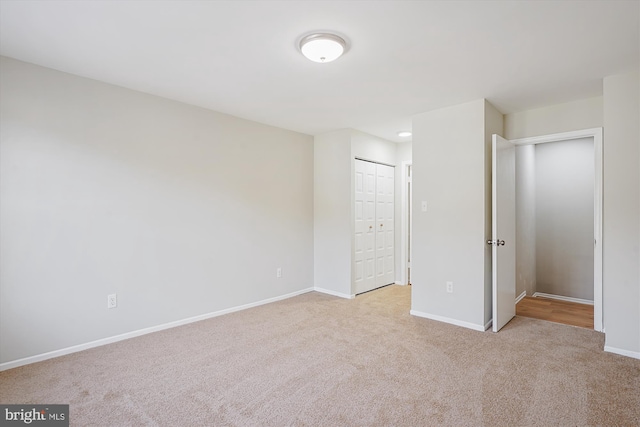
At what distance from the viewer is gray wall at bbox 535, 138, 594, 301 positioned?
4.59 m

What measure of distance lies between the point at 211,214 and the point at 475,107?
10.1 ft

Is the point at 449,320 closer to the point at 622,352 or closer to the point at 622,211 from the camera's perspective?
the point at 622,352

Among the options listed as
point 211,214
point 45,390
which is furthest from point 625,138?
point 45,390

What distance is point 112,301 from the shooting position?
2922 millimetres

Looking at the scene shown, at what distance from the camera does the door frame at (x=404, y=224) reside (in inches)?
207

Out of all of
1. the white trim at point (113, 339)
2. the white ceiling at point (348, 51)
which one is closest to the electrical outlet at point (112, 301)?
the white trim at point (113, 339)

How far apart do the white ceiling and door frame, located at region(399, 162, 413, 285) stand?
6.42 feet

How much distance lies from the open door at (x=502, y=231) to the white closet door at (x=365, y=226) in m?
1.79

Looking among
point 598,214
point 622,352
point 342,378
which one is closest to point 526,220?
point 598,214

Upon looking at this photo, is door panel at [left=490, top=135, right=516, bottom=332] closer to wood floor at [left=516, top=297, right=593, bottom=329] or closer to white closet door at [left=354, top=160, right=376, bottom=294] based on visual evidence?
wood floor at [left=516, top=297, right=593, bottom=329]

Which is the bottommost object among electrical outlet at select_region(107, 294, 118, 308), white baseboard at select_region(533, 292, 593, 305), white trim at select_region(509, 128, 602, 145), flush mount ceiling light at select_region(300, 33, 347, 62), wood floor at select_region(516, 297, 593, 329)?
white baseboard at select_region(533, 292, 593, 305)

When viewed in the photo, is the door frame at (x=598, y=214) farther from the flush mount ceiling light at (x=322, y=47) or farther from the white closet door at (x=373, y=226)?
the flush mount ceiling light at (x=322, y=47)

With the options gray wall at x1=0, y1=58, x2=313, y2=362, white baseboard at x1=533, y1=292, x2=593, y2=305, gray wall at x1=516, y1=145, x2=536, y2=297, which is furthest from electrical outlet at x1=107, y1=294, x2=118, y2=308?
white baseboard at x1=533, y1=292, x2=593, y2=305

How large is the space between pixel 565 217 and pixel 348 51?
4.43 metres
